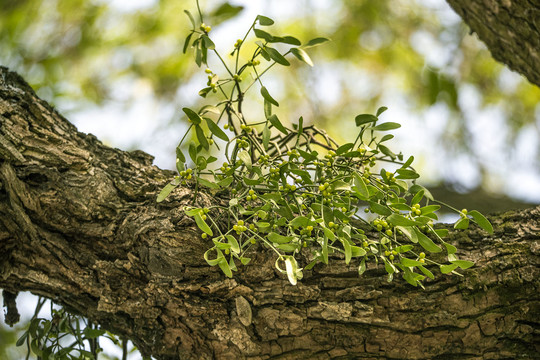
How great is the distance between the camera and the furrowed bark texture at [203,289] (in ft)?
3.10

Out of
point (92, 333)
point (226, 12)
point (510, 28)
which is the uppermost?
point (226, 12)

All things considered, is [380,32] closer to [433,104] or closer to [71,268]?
[433,104]

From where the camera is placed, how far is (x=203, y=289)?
36.9 inches

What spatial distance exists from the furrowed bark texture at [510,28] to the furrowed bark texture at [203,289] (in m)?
0.64

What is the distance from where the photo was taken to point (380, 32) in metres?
3.25

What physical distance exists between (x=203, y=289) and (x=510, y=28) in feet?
3.53

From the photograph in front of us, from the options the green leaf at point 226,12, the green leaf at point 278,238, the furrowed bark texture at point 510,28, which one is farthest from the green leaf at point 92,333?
the green leaf at point 226,12

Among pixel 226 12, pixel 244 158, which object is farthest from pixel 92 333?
pixel 226 12

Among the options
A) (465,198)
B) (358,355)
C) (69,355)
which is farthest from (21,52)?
(358,355)

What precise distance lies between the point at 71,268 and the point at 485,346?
0.78 meters

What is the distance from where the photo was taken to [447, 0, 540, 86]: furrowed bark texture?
1.34 metres

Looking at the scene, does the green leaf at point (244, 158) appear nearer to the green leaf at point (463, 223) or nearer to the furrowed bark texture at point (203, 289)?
the furrowed bark texture at point (203, 289)

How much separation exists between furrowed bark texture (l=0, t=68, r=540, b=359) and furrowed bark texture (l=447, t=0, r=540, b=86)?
643mm

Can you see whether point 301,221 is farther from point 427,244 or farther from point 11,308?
point 11,308
